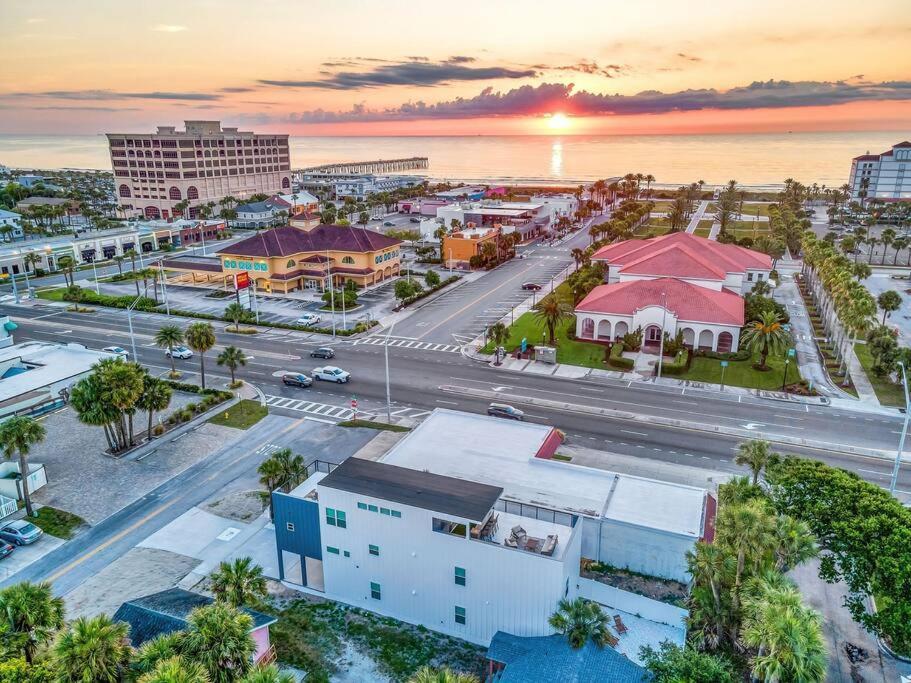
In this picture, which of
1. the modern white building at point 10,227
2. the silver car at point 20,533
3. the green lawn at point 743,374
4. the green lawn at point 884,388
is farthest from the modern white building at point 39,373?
the modern white building at point 10,227

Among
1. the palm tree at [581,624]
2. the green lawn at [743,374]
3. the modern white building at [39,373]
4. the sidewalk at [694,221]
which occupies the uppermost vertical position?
the palm tree at [581,624]

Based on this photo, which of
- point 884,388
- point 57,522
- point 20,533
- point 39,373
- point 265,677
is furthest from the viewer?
point 884,388

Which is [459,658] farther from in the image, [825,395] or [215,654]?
[825,395]

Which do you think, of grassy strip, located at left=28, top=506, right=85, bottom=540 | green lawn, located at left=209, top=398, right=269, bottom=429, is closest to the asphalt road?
green lawn, located at left=209, top=398, right=269, bottom=429

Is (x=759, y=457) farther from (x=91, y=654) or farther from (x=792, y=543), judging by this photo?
(x=91, y=654)

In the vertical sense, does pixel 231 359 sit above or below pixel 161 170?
below

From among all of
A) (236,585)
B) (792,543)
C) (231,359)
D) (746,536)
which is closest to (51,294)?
(231,359)

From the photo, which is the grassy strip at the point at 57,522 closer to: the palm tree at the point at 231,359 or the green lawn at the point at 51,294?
the palm tree at the point at 231,359
